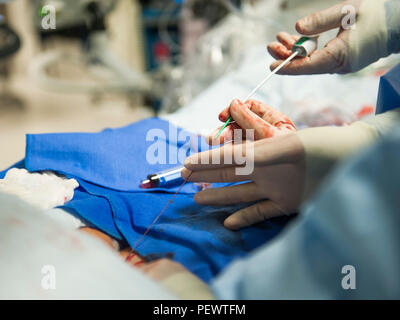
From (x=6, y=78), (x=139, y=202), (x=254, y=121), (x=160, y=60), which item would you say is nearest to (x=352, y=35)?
(x=254, y=121)

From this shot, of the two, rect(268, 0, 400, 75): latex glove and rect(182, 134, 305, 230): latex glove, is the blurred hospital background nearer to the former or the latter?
rect(268, 0, 400, 75): latex glove

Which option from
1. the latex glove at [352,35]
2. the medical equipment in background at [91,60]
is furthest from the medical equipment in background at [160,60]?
the latex glove at [352,35]

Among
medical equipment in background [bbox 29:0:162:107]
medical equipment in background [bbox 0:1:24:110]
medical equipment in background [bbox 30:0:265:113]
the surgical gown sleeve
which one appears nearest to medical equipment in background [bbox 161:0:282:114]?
medical equipment in background [bbox 30:0:265:113]

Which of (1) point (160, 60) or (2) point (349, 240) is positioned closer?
(2) point (349, 240)

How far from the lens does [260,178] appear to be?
0.52 m

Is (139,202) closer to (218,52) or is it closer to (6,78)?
(218,52)

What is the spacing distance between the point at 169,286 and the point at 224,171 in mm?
214

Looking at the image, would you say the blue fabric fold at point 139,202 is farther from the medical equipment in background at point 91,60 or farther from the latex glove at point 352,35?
the medical equipment in background at point 91,60

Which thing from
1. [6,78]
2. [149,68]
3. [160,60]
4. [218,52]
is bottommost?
[218,52]

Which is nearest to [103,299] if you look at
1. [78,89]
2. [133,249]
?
[133,249]

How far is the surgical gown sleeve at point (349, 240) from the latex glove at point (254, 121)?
0.77 ft

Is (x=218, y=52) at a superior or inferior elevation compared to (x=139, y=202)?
superior

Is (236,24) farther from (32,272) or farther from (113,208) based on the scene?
(32,272)

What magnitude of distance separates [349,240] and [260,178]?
23cm
